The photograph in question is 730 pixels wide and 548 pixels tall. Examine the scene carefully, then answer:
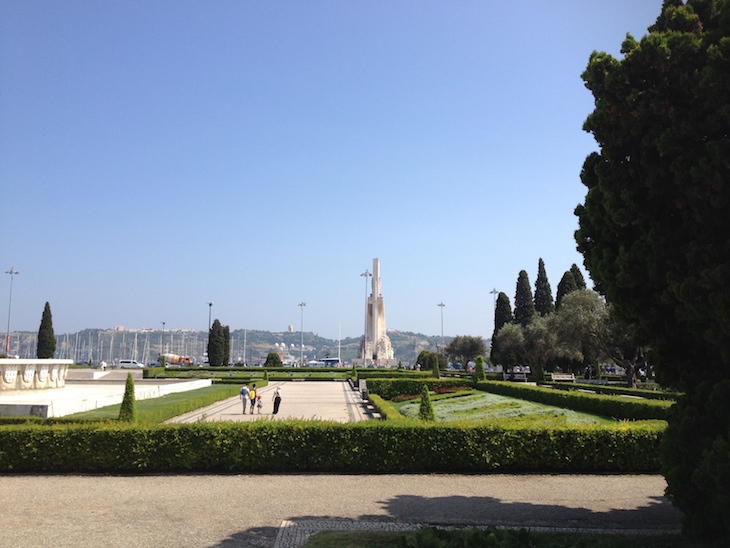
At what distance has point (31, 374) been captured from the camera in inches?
940

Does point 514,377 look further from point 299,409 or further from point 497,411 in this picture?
point 497,411

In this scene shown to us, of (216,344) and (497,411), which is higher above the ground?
(216,344)

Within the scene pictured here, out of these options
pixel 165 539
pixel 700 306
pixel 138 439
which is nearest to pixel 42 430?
pixel 138 439

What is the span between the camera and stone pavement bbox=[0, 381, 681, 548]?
7750 mm

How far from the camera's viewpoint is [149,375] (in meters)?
49.1

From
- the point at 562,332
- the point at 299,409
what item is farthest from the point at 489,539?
the point at 562,332

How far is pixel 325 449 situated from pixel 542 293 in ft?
181

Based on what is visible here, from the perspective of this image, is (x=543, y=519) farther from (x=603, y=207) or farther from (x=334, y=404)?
(x=334, y=404)

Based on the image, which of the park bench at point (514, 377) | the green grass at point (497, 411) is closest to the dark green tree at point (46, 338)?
the park bench at point (514, 377)

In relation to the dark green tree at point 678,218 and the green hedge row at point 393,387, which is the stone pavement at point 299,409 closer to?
the green hedge row at point 393,387

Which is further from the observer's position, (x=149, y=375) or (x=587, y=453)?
(x=149, y=375)

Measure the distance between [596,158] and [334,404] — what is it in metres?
21.3

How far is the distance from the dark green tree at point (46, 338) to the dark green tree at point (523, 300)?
49870 millimetres

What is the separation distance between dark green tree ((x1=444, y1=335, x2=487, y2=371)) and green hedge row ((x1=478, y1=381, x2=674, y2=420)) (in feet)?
149
